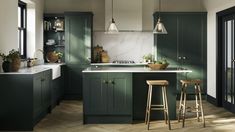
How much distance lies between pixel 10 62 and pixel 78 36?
3.40 m

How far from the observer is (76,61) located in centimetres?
919

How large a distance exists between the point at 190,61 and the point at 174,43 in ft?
2.06

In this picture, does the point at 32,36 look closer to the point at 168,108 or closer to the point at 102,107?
the point at 102,107

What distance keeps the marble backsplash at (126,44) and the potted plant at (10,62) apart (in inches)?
156

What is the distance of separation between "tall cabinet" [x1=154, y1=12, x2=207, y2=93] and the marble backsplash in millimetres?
655

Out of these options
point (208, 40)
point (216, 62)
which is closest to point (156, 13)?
point (208, 40)

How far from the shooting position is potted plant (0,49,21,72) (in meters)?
5.90

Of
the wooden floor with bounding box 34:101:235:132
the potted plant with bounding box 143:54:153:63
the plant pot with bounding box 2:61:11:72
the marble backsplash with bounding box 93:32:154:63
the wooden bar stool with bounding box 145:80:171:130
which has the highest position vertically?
the marble backsplash with bounding box 93:32:154:63

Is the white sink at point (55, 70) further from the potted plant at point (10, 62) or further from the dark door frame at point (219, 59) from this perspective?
the dark door frame at point (219, 59)

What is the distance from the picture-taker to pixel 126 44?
9.88 meters

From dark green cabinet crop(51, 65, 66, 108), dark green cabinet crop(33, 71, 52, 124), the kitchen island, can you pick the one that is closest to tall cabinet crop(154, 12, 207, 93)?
dark green cabinet crop(51, 65, 66, 108)

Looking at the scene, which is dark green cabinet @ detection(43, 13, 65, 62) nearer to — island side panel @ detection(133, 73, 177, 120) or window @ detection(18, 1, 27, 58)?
window @ detection(18, 1, 27, 58)

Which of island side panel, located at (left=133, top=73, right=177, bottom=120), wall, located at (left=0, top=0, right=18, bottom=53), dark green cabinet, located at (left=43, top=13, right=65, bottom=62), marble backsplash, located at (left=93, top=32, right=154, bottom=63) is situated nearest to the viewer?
wall, located at (left=0, top=0, right=18, bottom=53)

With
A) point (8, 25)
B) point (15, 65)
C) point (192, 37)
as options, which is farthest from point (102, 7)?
point (15, 65)
